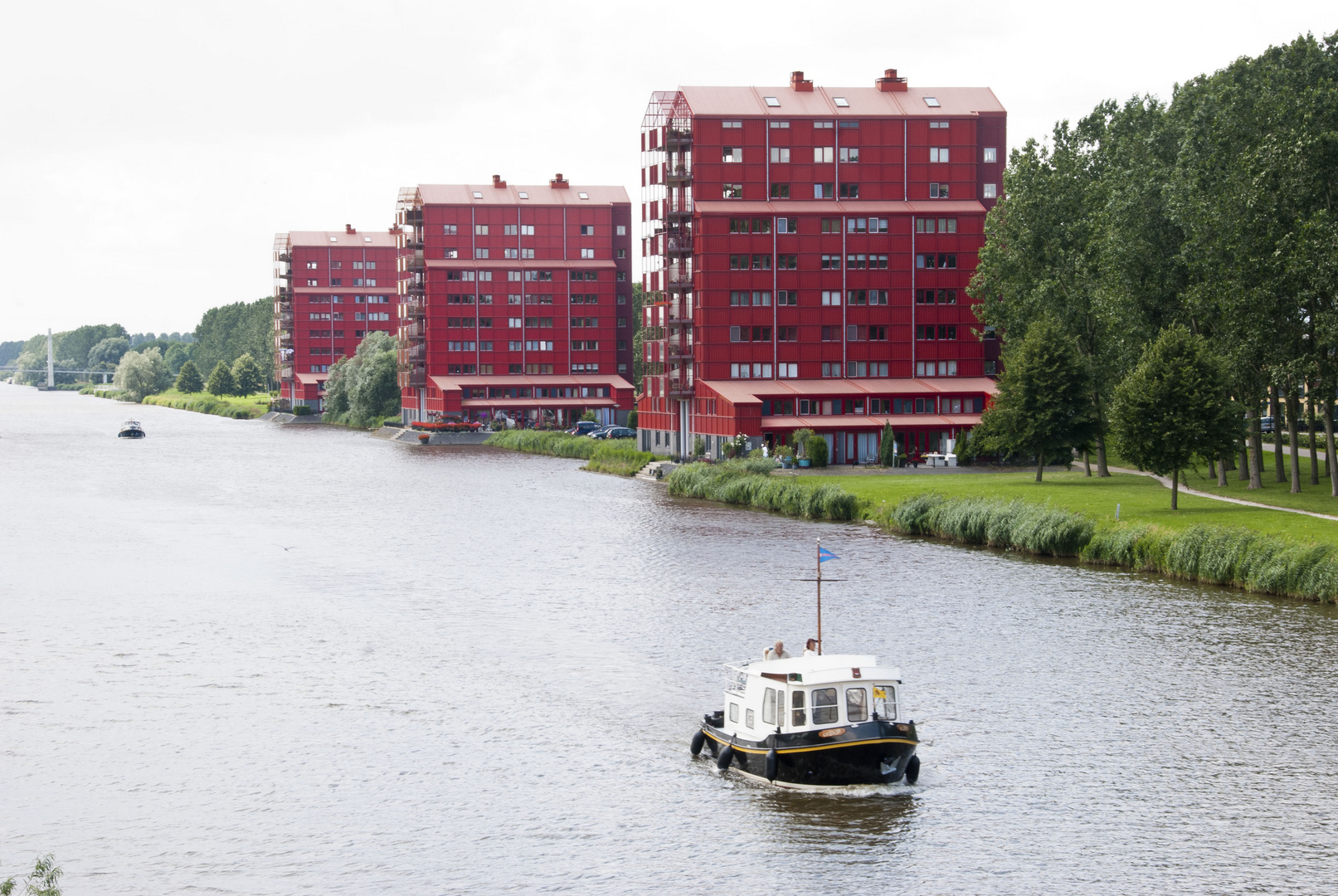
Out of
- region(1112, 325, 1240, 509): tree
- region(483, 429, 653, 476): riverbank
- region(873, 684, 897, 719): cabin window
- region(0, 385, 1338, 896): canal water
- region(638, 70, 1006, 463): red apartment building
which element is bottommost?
region(0, 385, 1338, 896): canal water

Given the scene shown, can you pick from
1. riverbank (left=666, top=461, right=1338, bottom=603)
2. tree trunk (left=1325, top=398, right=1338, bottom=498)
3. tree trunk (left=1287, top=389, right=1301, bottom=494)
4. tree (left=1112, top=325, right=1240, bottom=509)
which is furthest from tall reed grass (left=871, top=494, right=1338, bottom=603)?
tree trunk (left=1287, top=389, right=1301, bottom=494)

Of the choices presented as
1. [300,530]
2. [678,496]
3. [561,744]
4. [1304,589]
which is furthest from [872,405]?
[561,744]

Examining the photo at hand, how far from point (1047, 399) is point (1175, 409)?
19781 mm

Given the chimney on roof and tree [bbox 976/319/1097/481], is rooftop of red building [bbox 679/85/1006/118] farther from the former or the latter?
tree [bbox 976/319/1097/481]

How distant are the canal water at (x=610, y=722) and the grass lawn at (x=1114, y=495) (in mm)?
8022

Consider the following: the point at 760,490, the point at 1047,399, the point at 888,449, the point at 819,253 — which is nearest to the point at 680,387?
the point at 819,253

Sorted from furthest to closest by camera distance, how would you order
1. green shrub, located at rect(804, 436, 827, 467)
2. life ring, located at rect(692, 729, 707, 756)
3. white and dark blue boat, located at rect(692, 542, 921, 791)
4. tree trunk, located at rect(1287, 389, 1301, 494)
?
1. green shrub, located at rect(804, 436, 827, 467)
2. tree trunk, located at rect(1287, 389, 1301, 494)
3. life ring, located at rect(692, 729, 707, 756)
4. white and dark blue boat, located at rect(692, 542, 921, 791)

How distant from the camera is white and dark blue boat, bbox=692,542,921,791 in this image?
121 ft

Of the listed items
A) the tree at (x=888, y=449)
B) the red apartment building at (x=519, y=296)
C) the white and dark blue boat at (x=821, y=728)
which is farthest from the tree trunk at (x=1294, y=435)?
the red apartment building at (x=519, y=296)

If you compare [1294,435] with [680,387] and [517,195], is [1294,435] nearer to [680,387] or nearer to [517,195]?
[680,387]

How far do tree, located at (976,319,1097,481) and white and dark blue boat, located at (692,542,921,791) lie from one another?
59.4 metres

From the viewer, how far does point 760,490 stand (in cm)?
9588

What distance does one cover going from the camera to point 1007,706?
43.9m

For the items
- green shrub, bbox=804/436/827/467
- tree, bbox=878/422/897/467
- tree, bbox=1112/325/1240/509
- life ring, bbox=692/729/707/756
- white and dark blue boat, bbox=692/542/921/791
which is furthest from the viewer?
tree, bbox=878/422/897/467
